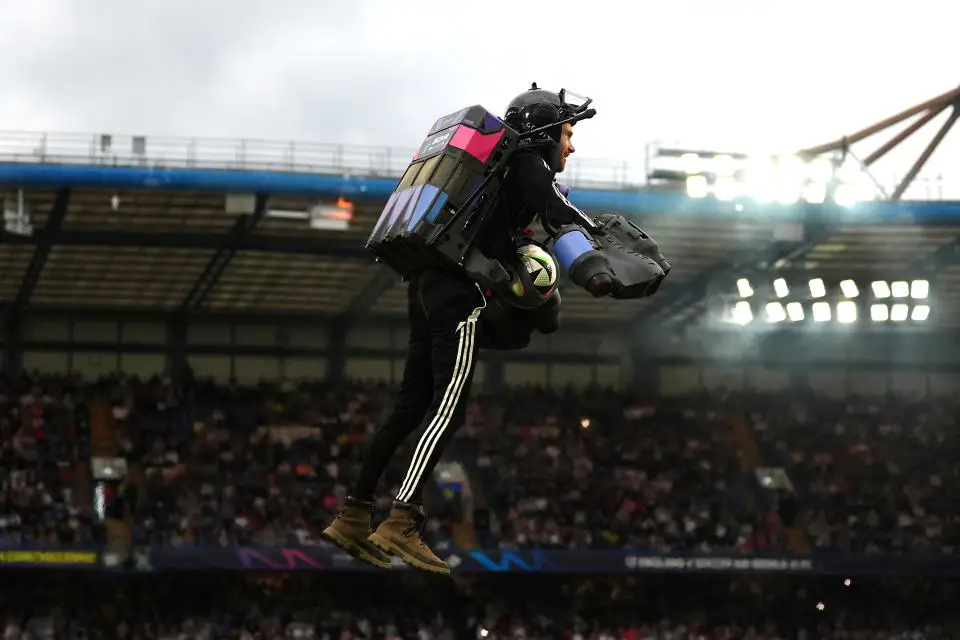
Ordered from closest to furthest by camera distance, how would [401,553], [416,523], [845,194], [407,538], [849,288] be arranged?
[401,553], [407,538], [416,523], [845,194], [849,288]

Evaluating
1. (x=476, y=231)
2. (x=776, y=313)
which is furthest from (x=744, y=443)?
(x=476, y=231)

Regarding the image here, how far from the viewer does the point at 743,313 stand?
112ft

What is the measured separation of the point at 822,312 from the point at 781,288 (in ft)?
3.29

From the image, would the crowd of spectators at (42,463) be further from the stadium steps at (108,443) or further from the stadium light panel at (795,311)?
the stadium light panel at (795,311)

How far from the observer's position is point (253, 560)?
31.1 m

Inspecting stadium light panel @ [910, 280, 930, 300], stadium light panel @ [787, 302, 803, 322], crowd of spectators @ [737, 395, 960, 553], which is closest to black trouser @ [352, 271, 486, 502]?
stadium light panel @ [787, 302, 803, 322]

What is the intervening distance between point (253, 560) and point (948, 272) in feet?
54.9

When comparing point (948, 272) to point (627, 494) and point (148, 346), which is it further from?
point (148, 346)

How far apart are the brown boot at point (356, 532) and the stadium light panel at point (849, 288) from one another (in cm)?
2694

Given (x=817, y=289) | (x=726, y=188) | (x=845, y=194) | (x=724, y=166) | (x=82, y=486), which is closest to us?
(x=726, y=188)

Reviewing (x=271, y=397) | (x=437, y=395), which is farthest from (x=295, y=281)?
(x=437, y=395)

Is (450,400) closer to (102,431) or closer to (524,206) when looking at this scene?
(524,206)

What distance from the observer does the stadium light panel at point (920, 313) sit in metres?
34.1

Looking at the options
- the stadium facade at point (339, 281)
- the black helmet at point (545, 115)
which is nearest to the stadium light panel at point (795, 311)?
the stadium facade at point (339, 281)
